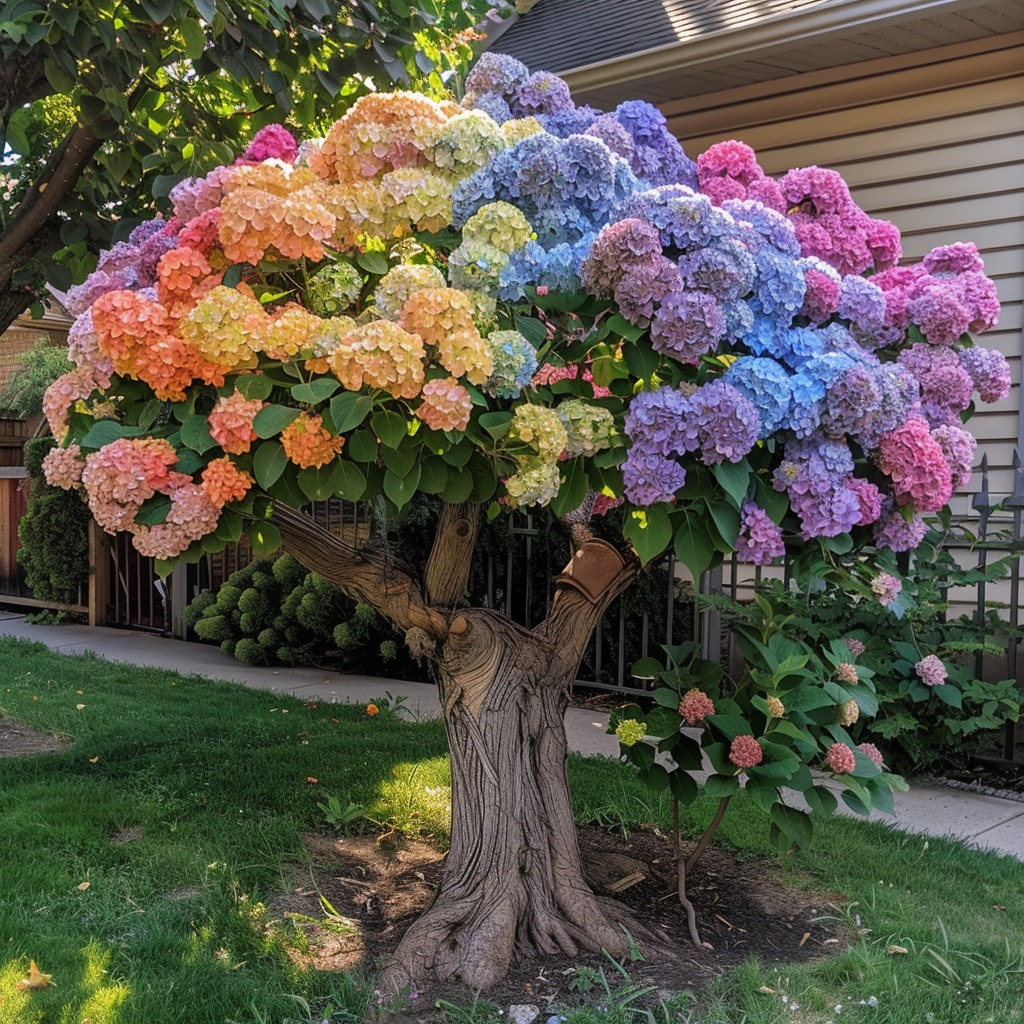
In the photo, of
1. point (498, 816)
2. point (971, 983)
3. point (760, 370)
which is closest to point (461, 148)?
point (760, 370)

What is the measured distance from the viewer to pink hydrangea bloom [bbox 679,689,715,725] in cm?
303

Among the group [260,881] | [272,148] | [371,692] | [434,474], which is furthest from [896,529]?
[371,692]

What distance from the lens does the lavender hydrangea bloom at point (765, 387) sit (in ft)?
8.04

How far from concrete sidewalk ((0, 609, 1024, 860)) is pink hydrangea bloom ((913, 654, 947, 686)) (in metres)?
0.52

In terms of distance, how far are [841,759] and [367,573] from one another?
1433 millimetres

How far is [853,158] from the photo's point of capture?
6391 mm

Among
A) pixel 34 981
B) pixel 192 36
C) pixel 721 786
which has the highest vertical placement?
pixel 192 36

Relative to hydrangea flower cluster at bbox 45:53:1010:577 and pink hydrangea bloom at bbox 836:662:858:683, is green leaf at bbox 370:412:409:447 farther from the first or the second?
pink hydrangea bloom at bbox 836:662:858:683

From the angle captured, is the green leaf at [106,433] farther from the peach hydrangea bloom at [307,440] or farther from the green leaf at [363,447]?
the green leaf at [363,447]

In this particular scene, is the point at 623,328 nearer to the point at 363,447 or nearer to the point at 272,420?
the point at 363,447

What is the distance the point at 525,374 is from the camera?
2.41 m

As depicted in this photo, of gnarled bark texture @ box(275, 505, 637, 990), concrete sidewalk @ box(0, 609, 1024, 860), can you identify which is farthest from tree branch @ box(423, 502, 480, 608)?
concrete sidewalk @ box(0, 609, 1024, 860)

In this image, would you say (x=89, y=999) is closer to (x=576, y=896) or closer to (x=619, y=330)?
(x=576, y=896)

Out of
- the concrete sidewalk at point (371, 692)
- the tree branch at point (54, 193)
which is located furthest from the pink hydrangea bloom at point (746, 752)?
the tree branch at point (54, 193)
